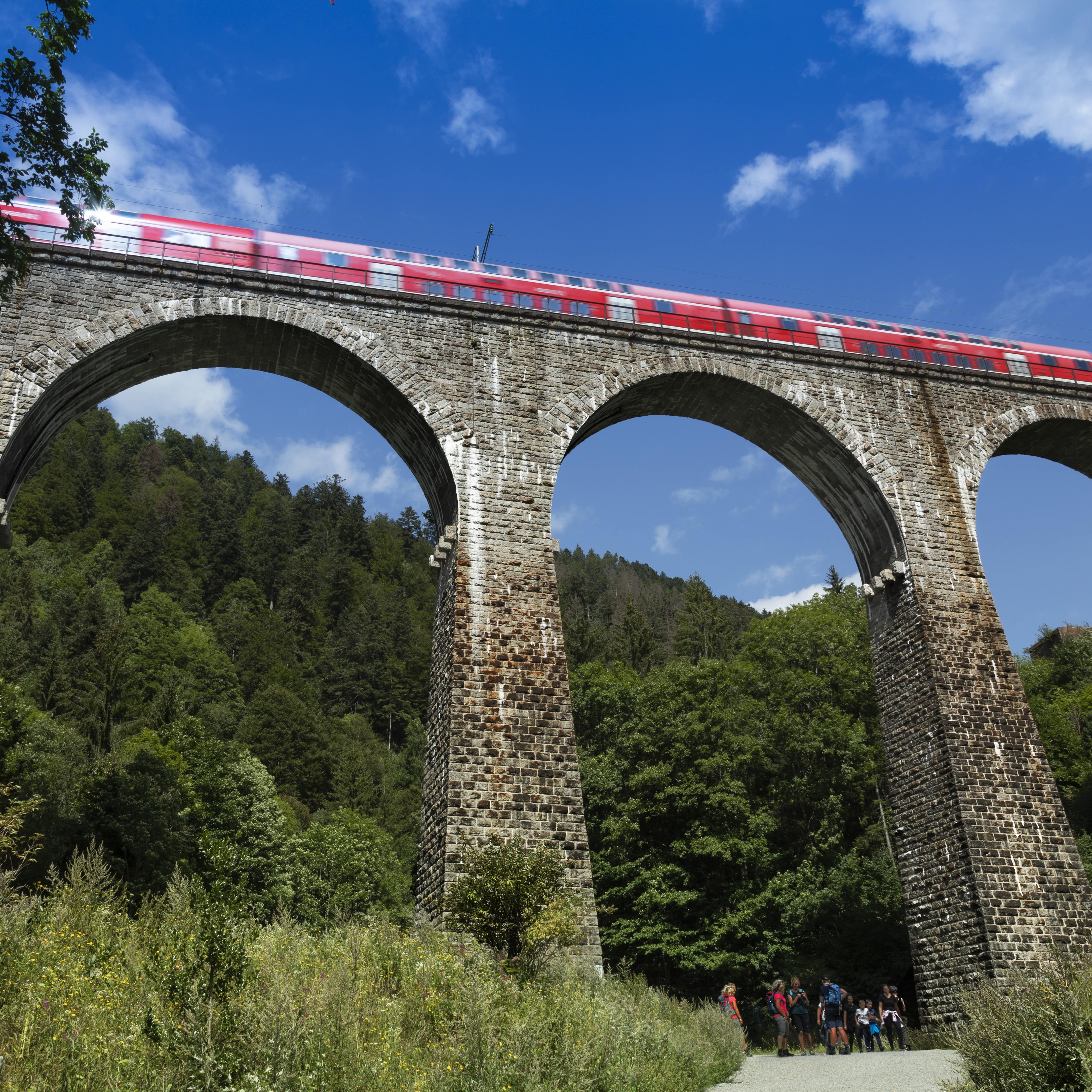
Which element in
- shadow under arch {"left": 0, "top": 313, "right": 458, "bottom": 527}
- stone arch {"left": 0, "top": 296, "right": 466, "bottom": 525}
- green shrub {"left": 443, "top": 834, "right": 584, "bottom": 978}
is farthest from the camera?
shadow under arch {"left": 0, "top": 313, "right": 458, "bottom": 527}

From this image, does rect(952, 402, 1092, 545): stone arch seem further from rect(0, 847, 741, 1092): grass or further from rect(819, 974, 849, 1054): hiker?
rect(0, 847, 741, 1092): grass

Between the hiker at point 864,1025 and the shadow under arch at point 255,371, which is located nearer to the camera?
the shadow under arch at point 255,371

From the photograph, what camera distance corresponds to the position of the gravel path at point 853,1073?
9.60 meters

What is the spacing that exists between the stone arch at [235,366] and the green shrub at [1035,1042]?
9986 millimetres

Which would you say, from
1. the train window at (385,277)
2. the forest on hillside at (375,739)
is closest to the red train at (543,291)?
the train window at (385,277)

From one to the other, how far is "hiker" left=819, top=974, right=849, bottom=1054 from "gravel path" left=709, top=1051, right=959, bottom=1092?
144 centimetres

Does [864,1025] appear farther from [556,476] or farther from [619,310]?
[619,310]

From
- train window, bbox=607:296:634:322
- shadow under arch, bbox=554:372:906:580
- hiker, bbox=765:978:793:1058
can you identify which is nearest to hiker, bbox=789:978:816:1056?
hiker, bbox=765:978:793:1058

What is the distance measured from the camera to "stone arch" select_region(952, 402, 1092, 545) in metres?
18.0

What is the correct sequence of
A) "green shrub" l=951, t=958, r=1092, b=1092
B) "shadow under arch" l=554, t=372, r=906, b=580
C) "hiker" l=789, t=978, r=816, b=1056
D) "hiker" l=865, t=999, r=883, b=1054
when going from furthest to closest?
"shadow under arch" l=554, t=372, r=906, b=580, "hiker" l=789, t=978, r=816, b=1056, "hiker" l=865, t=999, r=883, b=1054, "green shrub" l=951, t=958, r=1092, b=1092

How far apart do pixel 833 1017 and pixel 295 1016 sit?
39.7 ft

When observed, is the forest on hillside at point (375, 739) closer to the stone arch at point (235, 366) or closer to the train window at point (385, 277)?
the stone arch at point (235, 366)

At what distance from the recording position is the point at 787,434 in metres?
18.4

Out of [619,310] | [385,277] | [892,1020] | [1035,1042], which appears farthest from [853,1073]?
[385,277]
